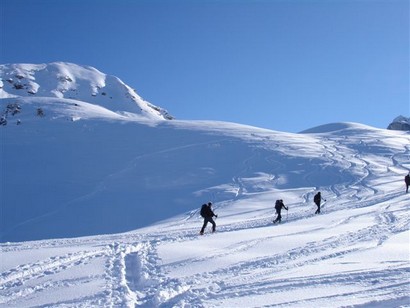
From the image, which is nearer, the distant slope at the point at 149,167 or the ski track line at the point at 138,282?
the ski track line at the point at 138,282

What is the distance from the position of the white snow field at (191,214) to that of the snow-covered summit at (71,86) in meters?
48.1

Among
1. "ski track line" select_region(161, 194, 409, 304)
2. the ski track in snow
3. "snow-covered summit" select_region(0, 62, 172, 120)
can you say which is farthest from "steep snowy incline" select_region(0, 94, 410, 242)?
"snow-covered summit" select_region(0, 62, 172, 120)

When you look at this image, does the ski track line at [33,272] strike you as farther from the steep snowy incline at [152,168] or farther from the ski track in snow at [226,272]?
the steep snowy incline at [152,168]

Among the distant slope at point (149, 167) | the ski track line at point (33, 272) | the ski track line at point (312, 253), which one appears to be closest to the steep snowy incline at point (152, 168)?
the distant slope at point (149, 167)

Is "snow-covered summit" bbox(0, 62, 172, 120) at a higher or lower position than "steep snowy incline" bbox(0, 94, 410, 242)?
higher

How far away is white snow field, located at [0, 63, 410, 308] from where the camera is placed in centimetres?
861

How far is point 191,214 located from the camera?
89.4ft

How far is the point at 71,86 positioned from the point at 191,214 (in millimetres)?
117191

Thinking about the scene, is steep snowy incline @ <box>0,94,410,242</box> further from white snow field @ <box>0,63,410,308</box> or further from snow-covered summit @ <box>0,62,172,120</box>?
snow-covered summit @ <box>0,62,172,120</box>

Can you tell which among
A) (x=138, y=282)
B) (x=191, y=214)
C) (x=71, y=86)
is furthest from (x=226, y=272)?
(x=71, y=86)

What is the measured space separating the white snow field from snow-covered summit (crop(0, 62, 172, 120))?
48.1 metres

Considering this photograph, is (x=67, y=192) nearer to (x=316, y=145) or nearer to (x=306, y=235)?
(x=306, y=235)

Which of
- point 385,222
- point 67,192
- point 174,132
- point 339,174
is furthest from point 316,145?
point 385,222

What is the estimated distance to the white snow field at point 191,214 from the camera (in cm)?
861
